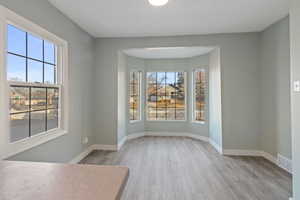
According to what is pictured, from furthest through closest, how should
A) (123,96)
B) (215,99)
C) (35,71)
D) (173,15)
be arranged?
(123,96)
(215,99)
(173,15)
(35,71)

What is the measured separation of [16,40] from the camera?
2008 mm

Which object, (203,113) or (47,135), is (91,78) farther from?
(203,113)

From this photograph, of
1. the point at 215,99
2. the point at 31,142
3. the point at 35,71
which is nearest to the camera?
the point at 31,142

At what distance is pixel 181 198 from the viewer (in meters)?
2.13

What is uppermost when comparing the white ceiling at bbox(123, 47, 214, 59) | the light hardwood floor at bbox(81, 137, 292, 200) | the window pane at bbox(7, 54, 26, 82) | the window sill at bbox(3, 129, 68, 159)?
the white ceiling at bbox(123, 47, 214, 59)

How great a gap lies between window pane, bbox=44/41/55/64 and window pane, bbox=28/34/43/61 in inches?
4.3

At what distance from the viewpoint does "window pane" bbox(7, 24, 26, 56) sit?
1.91m

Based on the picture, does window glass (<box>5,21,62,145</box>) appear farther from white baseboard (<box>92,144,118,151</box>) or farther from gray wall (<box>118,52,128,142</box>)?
gray wall (<box>118,52,128,142</box>)

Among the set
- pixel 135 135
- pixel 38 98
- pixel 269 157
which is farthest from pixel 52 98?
pixel 269 157

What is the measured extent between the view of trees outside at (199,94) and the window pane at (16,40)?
426cm

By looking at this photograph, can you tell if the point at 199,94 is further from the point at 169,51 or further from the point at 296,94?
the point at 296,94

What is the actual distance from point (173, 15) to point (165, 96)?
317 centimetres

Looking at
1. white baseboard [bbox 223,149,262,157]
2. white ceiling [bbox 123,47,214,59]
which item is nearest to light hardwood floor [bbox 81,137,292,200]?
white baseboard [bbox 223,149,262,157]

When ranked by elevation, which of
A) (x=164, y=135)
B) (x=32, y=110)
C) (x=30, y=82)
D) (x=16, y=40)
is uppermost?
(x=16, y=40)
